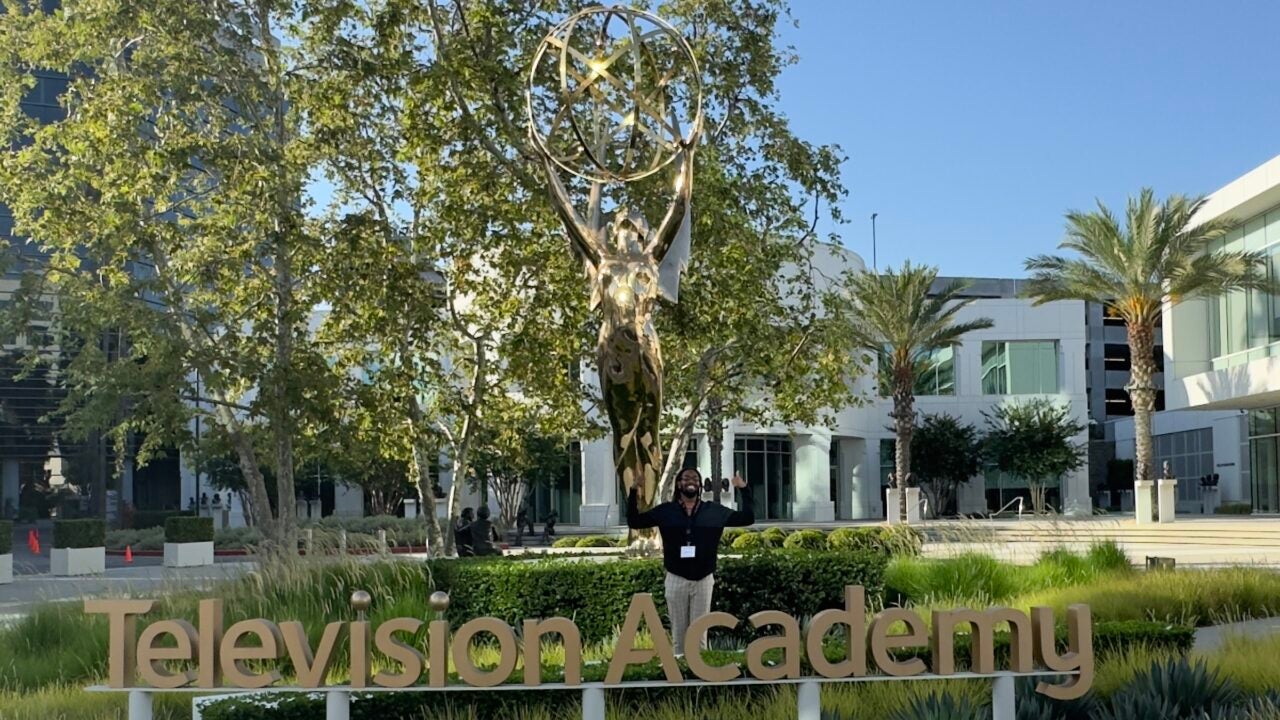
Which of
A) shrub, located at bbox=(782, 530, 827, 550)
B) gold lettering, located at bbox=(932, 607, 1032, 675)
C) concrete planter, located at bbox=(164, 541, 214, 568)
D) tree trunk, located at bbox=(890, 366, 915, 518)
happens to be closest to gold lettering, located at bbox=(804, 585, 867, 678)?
gold lettering, located at bbox=(932, 607, 1032, 675)

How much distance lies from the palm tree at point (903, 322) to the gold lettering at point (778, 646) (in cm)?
3619

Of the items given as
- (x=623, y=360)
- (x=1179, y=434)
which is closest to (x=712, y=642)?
(x=623, y=360)

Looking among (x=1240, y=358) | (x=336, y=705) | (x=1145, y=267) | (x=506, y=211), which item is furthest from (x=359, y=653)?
(x=1240, y=358)

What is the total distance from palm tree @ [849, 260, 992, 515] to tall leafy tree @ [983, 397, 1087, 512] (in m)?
9.83

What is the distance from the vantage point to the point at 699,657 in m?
7.61

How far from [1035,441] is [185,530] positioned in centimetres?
3639

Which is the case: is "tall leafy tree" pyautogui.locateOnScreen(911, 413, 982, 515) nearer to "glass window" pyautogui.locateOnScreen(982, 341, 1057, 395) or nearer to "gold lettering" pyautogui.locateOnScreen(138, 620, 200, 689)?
"glass window" pyautogui.locateOnScreen(982, 341, 1057, 395)

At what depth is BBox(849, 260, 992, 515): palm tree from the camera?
4462 cm

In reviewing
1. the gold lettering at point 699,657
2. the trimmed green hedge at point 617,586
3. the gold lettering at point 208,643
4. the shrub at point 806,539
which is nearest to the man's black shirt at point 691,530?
the gold lettering at point 699,657

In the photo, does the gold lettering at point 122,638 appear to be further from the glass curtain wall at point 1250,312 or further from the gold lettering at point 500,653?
the glass curtain wall at point 1250,312

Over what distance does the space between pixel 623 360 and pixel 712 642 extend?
3.17 m

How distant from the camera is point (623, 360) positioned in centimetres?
1370

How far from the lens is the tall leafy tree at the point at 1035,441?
2146 inches

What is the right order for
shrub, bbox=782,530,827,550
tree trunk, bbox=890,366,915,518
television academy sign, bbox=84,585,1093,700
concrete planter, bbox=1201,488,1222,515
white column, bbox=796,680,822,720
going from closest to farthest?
white column, bbox=796,680,822,720, television academy sign, bbox=84,585,1093,700, shrub, bbox=782,530,827,550, tree trunk, bbox=890,366,915,518, concrete planter, bbox=1201,488,1222,515
